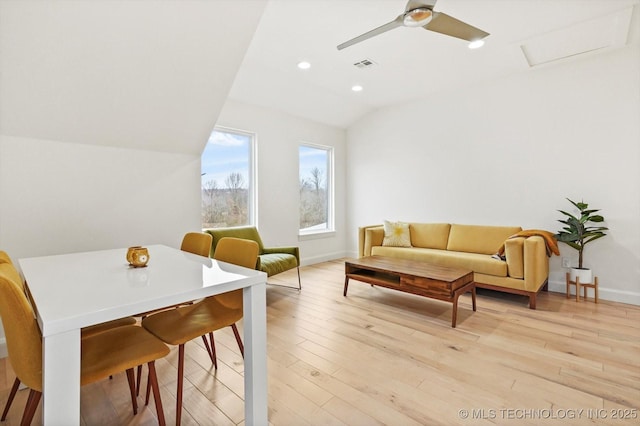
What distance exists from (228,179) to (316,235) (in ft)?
5.91

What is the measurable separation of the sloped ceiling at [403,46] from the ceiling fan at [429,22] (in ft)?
1.12

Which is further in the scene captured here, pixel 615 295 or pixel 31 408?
pixel 615 295

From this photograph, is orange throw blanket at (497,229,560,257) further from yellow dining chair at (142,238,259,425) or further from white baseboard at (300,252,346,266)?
yellow dining chair at (142,238,259,425)

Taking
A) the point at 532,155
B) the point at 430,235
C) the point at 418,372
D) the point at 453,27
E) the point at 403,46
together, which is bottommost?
the point at 418,372

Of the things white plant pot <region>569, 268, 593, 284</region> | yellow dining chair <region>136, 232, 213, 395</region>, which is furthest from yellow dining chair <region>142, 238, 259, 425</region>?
white plant pot <region>569, 268, 593, 284</region>

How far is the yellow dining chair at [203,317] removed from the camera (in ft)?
5.02

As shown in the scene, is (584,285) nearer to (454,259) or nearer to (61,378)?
(454,259)

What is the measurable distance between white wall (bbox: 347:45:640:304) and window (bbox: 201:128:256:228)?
2.26 meters

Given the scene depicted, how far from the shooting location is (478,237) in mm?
4090

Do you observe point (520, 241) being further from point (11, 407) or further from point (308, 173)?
point (11, 407)

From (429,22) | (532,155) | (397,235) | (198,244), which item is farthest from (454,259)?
(198,244)

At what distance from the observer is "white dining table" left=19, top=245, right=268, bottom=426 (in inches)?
37.1

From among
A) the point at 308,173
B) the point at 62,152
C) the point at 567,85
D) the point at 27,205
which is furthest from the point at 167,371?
the point at 567,85

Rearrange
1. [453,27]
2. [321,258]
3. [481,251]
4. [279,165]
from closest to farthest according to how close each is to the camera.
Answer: [453,27]
[481,251]
[279,165]
[321,258]
